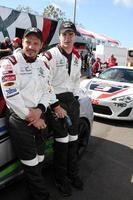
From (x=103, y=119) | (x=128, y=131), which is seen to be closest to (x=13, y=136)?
(x=128, y=131)

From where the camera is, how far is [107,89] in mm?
7953

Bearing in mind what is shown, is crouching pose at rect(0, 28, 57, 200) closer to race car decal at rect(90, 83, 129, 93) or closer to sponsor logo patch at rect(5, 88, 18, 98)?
sponsor logo patch at rect(5, 88, 18, 98)

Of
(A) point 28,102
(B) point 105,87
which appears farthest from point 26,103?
(B) point 105,87

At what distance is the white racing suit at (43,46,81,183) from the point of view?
3.79 meters

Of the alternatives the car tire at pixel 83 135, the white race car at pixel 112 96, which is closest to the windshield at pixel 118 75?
the white race car at pixel 112 96

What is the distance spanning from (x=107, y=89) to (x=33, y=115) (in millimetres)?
4913

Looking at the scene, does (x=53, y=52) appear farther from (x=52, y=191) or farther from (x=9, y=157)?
(x=52, y=191)

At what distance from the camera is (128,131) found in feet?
23.3

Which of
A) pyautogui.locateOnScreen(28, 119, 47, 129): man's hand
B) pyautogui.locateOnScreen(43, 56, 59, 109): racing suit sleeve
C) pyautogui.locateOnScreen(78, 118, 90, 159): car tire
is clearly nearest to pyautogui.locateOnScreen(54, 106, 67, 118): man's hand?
pyautogui.locateOnScreen(43, 56, 59, 109): racing suit sleeve

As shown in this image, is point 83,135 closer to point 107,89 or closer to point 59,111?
point 59,111

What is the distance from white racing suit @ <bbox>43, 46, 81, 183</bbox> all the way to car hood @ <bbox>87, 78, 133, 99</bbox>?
3.65 m

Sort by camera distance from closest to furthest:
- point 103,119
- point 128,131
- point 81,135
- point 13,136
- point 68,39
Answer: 1. point 13,136
2. point 68,39
3. point 81,135
4. point 128,131
5. point 103,119

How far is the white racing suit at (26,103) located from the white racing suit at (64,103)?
366mm

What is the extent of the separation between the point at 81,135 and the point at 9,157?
1.74 meters
